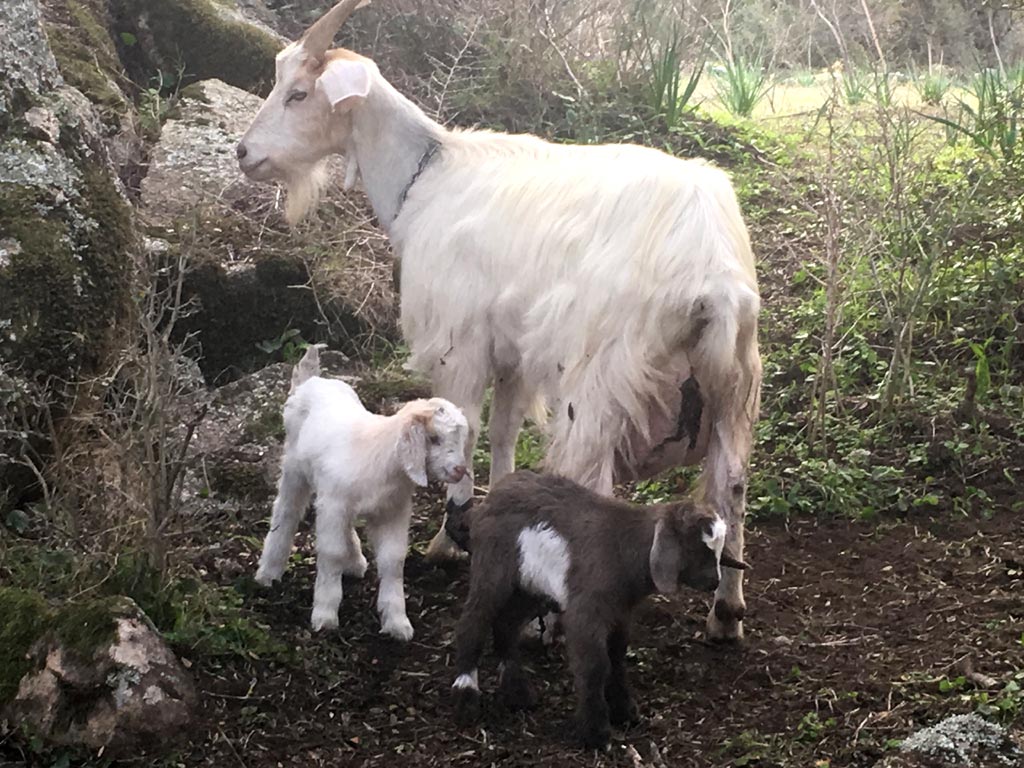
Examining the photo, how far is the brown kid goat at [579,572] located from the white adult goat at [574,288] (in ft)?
1.10

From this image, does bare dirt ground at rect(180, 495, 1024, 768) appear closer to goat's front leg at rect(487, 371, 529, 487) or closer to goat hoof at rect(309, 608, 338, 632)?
goat hoof at rect(309, 608, 338, 632)

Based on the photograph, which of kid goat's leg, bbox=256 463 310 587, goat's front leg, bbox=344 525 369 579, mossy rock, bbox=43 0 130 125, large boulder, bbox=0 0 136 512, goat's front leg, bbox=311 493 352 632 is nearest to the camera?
goat's front leg, bbox=311 493 352 632

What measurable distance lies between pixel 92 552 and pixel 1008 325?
13.9ft

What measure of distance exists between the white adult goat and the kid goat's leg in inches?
20.7

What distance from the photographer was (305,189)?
5.12 metres

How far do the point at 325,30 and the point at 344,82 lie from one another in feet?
0.78

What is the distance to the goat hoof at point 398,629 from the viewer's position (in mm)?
3877

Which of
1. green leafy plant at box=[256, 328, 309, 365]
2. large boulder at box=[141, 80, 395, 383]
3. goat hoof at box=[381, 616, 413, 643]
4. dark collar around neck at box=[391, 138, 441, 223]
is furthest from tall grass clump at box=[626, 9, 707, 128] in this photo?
goat hoof at box=[381, 616, 413, 643]

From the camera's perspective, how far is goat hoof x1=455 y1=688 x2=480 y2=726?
3.44m

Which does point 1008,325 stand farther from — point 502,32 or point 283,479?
point 502,32

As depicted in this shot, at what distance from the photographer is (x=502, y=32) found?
891cm

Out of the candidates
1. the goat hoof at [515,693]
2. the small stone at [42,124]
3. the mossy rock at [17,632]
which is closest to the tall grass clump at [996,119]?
the goat hoof at [515,693]

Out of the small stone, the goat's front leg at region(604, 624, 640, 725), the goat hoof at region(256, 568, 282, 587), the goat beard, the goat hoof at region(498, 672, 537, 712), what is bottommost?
the goat hoof at region(256, 568, 282, 587)

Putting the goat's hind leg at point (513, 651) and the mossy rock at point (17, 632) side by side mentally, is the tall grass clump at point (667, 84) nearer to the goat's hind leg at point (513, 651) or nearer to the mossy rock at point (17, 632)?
the goat's hind leg at point (513, 651)
